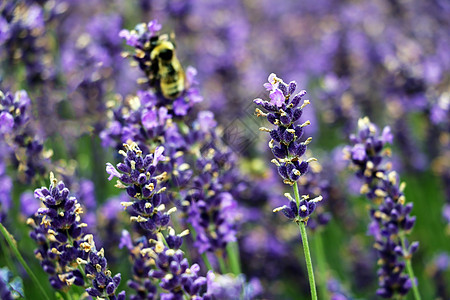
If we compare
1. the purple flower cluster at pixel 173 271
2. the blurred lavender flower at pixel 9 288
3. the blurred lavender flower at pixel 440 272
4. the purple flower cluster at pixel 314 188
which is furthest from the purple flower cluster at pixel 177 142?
the blurred lavender flower at pixel 440 272

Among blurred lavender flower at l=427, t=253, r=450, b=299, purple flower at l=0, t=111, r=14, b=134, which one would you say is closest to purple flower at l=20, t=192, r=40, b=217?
purple flower at l=0, t=111, r=14, b=134

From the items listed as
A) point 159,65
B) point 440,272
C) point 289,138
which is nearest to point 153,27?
point 159,65

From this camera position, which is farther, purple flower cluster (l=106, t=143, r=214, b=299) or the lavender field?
the lavender field

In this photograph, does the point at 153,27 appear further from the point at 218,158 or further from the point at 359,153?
the point at 359,153

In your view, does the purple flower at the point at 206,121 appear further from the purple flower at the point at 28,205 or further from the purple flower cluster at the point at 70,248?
the purple flower at the point at 28,205

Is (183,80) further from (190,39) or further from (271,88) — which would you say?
(190,39)

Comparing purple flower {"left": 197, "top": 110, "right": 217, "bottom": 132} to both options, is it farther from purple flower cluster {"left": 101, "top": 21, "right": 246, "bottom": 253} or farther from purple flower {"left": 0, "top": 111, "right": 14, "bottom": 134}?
purple flower {"left": 0, "top": 111, "right": 14, "bottom": 134}

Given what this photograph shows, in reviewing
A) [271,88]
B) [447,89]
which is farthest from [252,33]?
[271,88]
